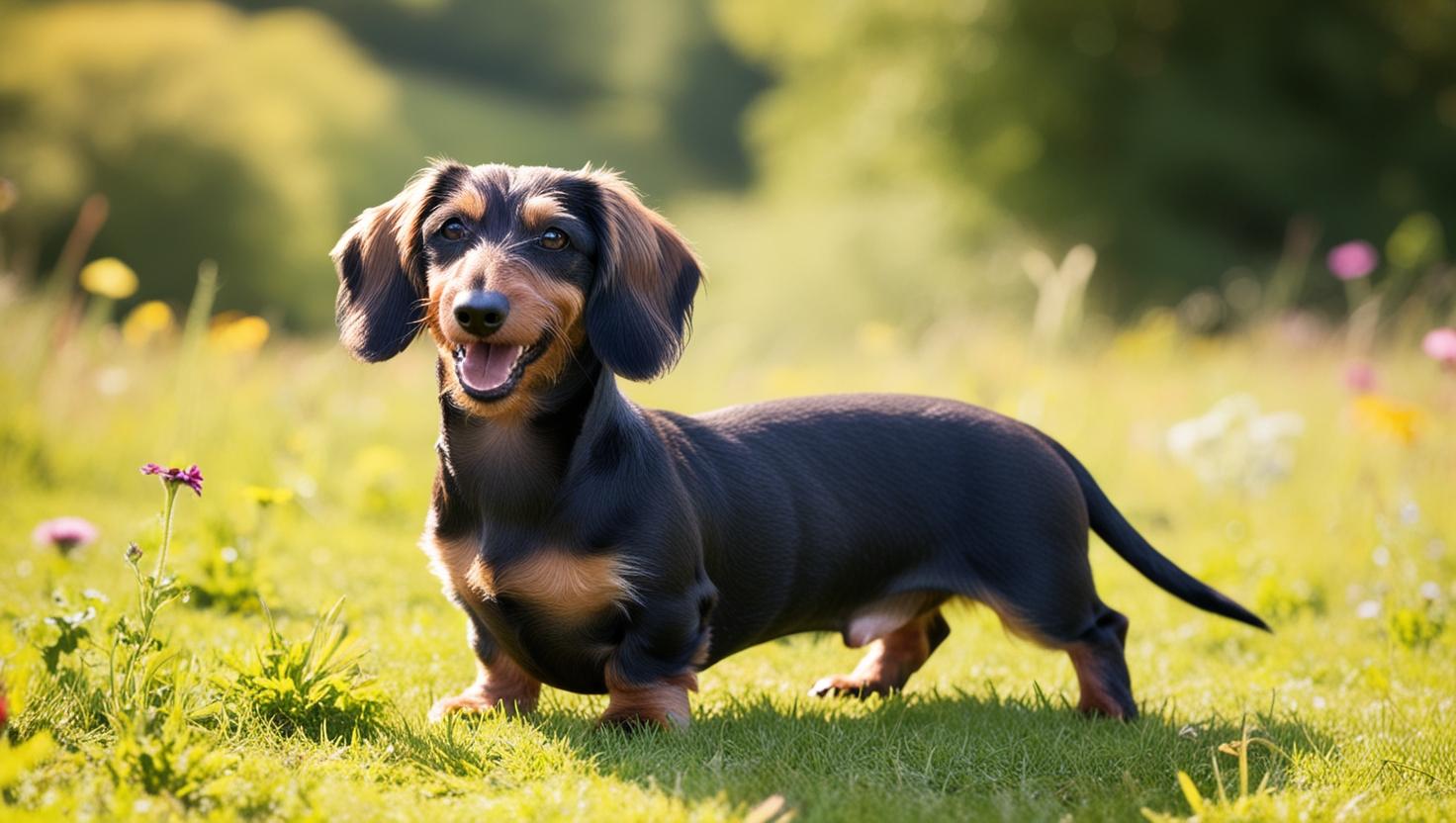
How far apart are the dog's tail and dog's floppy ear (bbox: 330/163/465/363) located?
1.99 metres

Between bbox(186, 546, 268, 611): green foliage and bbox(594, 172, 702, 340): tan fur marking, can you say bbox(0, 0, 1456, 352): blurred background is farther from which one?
bbox(594, 172, 702, 340): tan fur marking

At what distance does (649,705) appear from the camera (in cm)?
339

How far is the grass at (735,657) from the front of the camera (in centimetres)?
301

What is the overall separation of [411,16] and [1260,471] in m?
30.9

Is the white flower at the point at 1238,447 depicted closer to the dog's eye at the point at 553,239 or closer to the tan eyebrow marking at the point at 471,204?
the dog's eye at the point at 553,239

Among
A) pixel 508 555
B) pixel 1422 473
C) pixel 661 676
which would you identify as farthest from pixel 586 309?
pixel 1422 473

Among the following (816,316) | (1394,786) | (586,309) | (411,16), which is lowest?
(816,316)

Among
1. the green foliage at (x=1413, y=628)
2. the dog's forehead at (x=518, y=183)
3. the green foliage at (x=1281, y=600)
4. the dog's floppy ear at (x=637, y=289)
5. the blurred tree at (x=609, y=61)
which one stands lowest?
the green foliage at (x=1281, y=600)

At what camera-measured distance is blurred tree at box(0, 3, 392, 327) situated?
21.3 metres

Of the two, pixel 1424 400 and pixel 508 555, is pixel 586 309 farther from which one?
pixel 1424 400

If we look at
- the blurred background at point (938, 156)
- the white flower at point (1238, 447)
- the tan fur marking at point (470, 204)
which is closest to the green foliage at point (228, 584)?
the tan fur marking at point (470, 204)

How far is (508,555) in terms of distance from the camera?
333 centimetres

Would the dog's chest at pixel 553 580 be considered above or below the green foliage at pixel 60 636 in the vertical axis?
above

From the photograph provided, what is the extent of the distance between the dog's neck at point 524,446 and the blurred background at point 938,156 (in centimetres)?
Result: 877
